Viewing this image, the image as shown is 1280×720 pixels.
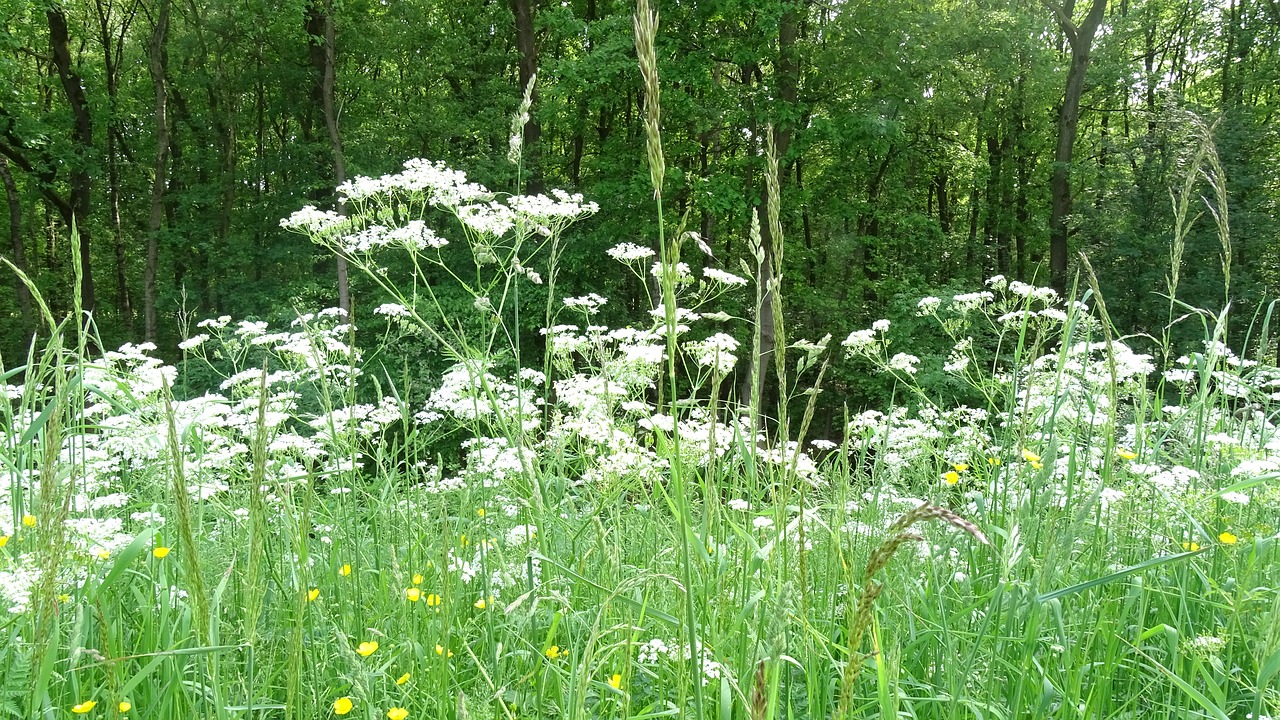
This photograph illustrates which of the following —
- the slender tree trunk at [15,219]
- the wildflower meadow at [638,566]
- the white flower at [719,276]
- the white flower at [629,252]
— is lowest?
the wildflower meadow at [638,566]

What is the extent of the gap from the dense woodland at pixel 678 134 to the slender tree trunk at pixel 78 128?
0.07m

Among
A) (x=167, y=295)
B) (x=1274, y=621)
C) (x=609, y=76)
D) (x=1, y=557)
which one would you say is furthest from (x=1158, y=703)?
(x=167, y=295)

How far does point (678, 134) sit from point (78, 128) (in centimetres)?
1412

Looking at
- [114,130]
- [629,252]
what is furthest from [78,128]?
[629,252]

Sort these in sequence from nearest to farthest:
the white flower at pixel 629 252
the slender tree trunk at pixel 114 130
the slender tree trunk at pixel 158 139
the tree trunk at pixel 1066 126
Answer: the white flower at pixel 629 252 < the tree trunk at pixel 1066 126 < the slender tree trunk at pixel 158 139 < the slender tree trunk at pixel 114 130

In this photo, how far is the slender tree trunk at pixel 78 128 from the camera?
54.4ft

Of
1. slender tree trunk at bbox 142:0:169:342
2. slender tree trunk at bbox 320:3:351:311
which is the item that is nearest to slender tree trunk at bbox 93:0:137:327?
slender tree trunk at bbox 142:0:169:342

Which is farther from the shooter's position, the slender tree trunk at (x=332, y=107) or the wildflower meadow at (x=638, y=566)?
the slender tree trunk at (x=332, y=107)

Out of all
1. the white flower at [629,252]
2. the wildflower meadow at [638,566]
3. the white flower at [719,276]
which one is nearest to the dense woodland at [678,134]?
the white flower at [629,252]

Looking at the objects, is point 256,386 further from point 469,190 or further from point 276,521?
point 469,190

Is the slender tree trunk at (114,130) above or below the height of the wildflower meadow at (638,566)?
above

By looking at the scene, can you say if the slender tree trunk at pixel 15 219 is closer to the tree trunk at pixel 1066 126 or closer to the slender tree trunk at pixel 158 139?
the slender tree trunk at pixel 158 139

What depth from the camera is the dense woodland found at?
13.2 m

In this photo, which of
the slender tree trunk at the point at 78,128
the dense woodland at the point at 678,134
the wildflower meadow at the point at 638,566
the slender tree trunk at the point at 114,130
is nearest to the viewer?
the wildflower meadow at the point at 638,566
